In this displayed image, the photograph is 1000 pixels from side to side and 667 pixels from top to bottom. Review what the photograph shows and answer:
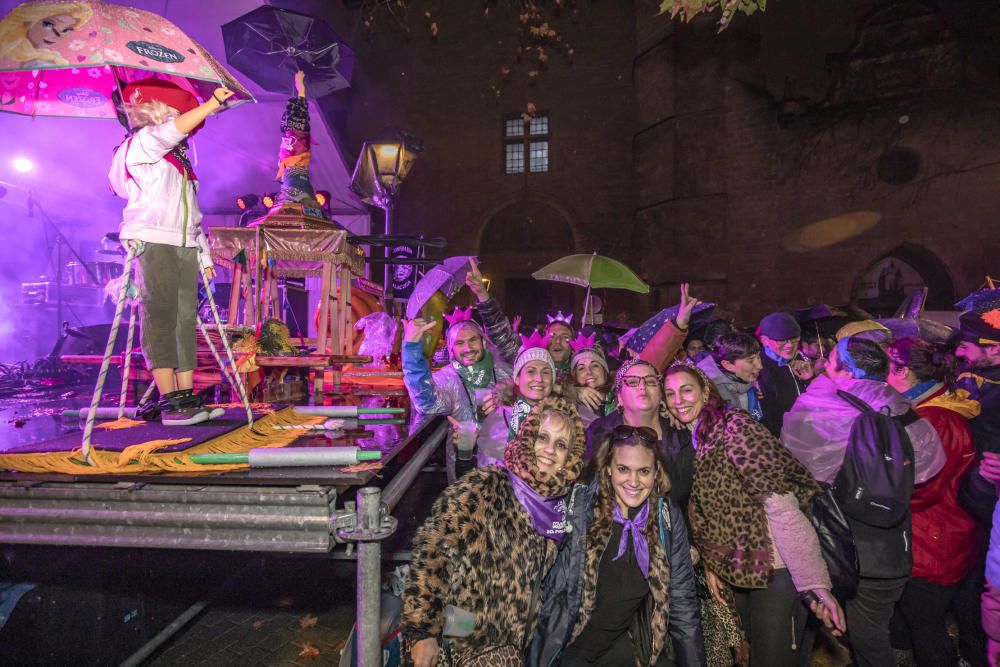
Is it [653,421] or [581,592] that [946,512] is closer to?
[653,421]

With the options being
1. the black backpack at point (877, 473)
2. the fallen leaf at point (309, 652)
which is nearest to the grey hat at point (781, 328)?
the black backpack at point (877, 473)

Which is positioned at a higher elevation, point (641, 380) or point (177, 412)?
point (641, 380)

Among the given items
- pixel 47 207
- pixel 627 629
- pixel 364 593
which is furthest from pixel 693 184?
pixel 47 207

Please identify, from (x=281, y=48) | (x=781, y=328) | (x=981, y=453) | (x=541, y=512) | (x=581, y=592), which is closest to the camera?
(x=581, y=592)

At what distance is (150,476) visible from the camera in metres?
2.10

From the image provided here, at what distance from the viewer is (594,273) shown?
6.58 m

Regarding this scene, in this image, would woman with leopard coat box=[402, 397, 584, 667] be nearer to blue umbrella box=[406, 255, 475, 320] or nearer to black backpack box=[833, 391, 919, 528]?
black backpack box=[833, 391, 919, 528]

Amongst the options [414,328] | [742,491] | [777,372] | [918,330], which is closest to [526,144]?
[918,330]

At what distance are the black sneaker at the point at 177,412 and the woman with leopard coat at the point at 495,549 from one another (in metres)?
1.53

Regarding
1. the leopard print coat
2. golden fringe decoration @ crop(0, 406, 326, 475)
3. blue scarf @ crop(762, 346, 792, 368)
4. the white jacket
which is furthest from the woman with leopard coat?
blue scarf @ crop(762, 346, 792, 368)

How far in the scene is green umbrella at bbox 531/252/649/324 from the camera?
6.41 meters

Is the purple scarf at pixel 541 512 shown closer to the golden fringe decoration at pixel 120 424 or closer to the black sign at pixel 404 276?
the golden fringe decoration at pixel 120 424

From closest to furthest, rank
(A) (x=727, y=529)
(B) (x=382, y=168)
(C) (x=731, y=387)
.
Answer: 1. (A) (x=727, y=529)
2. (C) (x=731, y=387)
3. (B) (x=382, y=168)

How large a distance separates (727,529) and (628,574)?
27.7 inches
